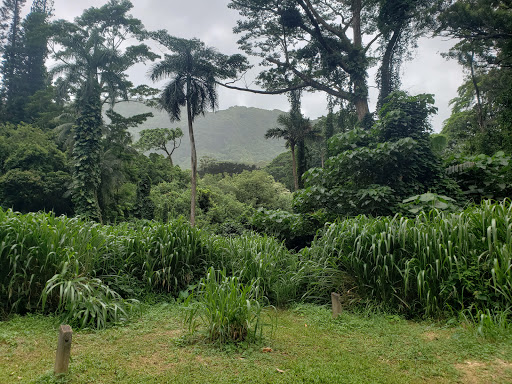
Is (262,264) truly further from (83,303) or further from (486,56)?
Answer: (486,56)

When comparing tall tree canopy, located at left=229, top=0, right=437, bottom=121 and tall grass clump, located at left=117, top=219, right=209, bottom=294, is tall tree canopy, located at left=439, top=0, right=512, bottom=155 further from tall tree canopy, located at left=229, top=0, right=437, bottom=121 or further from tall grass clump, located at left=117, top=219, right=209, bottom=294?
tall grass clump, located at left=117, top=219, right=209, bottom=294

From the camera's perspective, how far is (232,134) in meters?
107

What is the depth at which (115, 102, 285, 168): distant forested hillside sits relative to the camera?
294 ft

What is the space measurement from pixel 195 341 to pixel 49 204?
20048 millimetres

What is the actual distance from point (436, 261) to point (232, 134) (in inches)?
4170

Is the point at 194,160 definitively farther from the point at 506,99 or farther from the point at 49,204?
the point at 506,99

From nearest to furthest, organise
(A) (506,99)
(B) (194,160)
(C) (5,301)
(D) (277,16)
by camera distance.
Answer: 1. (C) (5,301)
2. (A) (506,99)
3. (D) (277,16)
4. (B) (194,160)

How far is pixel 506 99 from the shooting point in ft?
38.0

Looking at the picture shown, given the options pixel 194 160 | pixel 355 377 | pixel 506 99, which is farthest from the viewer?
pixel 194 160

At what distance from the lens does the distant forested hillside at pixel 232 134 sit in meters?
89.7

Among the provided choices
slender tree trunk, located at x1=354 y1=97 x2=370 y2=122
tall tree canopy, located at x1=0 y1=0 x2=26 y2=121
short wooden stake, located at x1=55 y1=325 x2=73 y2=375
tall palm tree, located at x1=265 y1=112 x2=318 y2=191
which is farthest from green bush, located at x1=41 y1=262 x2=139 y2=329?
tall tree canopy, located at x1=0 y1=0 x2=26 y2=121

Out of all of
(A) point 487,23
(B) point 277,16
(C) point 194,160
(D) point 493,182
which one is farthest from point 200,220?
(A) point 487,23

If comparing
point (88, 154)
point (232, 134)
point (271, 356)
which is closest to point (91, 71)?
point (88, 154)

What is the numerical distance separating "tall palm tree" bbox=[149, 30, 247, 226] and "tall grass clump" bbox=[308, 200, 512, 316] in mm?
14489
